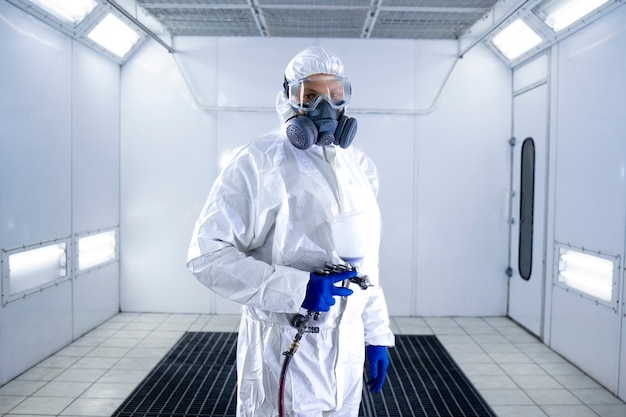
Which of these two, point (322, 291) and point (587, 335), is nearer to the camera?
point (322, 291)

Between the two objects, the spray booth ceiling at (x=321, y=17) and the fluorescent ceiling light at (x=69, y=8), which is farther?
the spray booth ceiling at (x=321, y=17)

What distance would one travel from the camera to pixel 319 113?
155 centimetres

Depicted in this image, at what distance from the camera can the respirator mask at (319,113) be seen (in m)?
1.48

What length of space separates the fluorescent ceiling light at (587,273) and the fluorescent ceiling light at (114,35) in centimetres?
387

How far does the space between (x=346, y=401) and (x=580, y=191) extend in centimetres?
246

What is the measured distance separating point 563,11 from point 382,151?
5.67 feet

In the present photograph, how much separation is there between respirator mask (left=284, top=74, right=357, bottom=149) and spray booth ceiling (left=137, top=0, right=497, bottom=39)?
2.00 m

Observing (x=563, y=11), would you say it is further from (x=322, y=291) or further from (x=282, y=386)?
(x=282, y=386)

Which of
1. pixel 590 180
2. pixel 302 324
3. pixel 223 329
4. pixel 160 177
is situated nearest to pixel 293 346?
pixel 302 324

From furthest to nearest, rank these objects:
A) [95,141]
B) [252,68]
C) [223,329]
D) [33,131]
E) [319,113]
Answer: [252,68] → [223,329] → [95,141] → [33,131] → [319,113]

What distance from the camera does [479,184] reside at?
4.24 metres

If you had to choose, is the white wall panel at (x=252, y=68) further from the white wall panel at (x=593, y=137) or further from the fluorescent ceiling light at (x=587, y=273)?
the fluorescent ceiling light at (x=587, y=273)

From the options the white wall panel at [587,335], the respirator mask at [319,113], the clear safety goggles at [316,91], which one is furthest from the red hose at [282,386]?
the white wall panel at [587,335]

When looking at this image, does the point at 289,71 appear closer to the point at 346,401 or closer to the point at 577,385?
the point at 346,401
